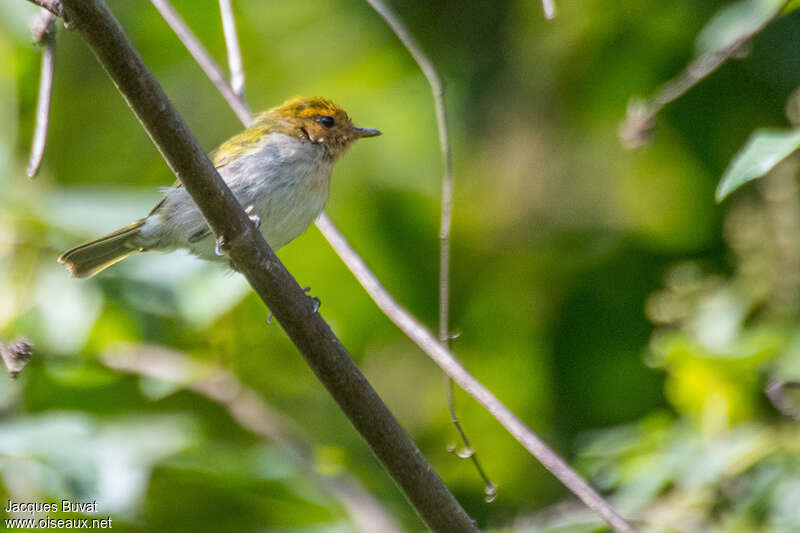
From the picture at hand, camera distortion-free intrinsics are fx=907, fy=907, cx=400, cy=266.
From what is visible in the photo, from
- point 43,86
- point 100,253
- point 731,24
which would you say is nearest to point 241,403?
point 100,253

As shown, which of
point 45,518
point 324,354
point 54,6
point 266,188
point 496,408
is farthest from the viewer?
point 266,188

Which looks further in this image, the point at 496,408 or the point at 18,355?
the point at 496,408

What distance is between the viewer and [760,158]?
203cm

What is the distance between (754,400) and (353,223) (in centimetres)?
224

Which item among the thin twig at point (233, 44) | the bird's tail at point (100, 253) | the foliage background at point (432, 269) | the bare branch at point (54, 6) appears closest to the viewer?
the bare branch at point (54, 6)

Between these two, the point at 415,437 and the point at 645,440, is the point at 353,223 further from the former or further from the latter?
the point at 645,440

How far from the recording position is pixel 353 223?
183 inches

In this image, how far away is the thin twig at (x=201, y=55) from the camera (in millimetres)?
2723

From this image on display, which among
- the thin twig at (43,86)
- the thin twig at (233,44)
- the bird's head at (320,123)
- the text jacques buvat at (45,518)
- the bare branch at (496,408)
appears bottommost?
the bare branch at (496,408)

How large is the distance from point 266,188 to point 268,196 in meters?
0.03

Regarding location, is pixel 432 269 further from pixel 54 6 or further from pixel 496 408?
pixel 54 6

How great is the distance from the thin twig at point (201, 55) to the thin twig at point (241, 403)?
1.24 meters

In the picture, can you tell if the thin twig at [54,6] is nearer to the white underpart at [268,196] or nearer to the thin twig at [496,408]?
the thin twig at [496,408]

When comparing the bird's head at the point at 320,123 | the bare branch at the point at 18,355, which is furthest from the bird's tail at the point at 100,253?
the bare branch at the point at 18,355
